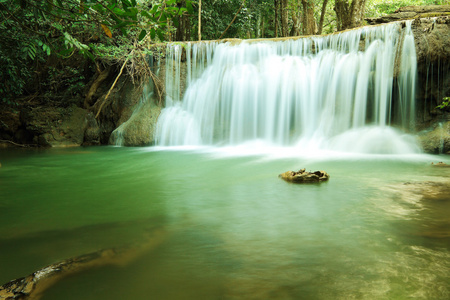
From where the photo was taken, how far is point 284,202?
429cm

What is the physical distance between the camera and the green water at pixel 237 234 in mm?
2174

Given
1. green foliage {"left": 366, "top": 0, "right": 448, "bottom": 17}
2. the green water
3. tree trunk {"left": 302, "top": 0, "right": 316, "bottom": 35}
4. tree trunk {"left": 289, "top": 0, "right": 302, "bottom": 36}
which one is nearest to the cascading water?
the green water

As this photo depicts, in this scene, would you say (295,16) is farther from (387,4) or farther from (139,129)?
(139,129)

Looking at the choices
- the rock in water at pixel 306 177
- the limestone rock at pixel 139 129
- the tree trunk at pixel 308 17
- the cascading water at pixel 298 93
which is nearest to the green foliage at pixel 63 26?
the limestone rock at pixel 139 129

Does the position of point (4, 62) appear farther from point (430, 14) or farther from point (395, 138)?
point (430, 14)

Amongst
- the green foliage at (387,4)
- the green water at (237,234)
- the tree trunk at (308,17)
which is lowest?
the green water at (237,234)

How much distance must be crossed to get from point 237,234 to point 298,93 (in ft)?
28.7

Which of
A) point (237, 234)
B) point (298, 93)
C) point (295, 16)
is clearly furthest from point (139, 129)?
point (295, 16)

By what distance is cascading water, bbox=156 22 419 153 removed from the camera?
9.70 m

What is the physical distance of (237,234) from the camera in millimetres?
3148

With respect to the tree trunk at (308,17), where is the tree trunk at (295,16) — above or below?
above

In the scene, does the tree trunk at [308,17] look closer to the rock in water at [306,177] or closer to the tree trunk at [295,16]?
the tree trunk at [295,16]

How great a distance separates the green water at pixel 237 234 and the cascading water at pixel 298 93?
13.3 feet

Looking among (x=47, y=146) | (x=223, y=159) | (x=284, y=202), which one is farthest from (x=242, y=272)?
(x=47, y=146)
